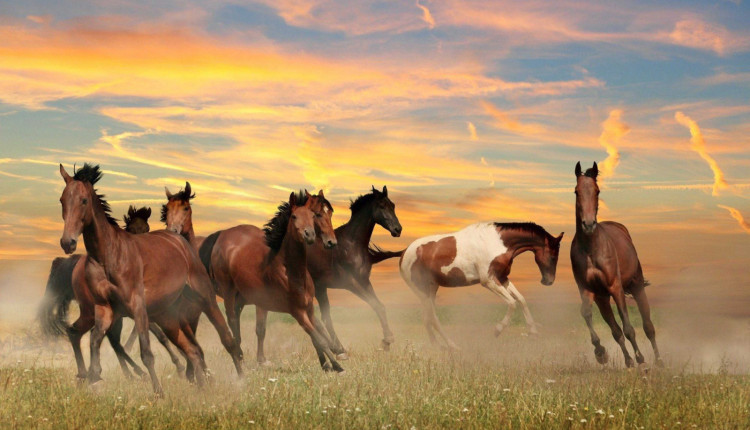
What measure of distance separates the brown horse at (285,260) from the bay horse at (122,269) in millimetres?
1570

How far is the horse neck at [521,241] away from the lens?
17.2 meters

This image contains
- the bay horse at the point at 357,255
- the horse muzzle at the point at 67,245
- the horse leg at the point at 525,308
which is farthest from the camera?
the horse leg at the point at 525,308

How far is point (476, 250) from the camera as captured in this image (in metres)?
17.3

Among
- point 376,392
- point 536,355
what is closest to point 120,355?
point 376,392

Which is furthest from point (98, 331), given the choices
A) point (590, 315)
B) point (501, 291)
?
point (501, 291)

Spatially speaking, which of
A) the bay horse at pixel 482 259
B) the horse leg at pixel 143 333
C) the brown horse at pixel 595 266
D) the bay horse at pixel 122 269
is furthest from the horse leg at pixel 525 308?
the horse leg at pixel 143 333

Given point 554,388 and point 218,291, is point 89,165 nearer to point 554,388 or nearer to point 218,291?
point 218,291

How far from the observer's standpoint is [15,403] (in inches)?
382

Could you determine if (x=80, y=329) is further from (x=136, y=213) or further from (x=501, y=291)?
(x=501, y=291)

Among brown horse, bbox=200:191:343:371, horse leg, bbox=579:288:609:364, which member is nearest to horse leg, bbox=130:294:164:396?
brown horse, bbox=200:191:343:371

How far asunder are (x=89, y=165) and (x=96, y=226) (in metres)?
0.75

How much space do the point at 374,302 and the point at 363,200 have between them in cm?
199

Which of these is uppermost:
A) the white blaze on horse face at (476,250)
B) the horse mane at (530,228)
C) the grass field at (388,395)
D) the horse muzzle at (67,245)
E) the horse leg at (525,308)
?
the horse mane at (530,228)

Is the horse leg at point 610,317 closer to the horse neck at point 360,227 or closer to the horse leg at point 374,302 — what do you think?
the horse leg at point 374,302
